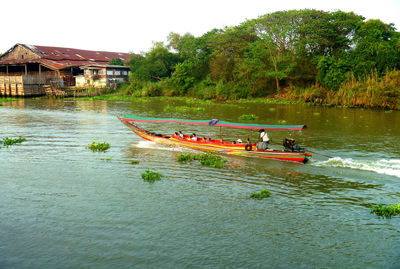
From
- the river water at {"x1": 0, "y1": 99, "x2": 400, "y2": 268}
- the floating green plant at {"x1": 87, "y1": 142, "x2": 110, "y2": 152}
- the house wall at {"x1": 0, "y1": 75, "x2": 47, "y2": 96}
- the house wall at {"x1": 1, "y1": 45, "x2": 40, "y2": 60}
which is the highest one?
the house wall at {"x1": 1, "y1": 45, "x2": 40, "y2": 60}

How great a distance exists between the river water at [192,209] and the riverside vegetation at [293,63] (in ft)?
79.1

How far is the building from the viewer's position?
63.3 m

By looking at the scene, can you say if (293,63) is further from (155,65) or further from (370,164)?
(370,164)

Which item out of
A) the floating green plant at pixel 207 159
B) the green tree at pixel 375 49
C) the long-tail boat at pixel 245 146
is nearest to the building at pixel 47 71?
the green tree at pixel 375 49

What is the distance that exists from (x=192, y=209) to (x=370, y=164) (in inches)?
417

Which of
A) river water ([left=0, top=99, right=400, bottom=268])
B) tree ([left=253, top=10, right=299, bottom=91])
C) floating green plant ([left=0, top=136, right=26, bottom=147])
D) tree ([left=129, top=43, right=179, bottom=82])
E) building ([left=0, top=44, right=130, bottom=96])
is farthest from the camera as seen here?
tree ([left=129, top=43, right=179, bottom=82])

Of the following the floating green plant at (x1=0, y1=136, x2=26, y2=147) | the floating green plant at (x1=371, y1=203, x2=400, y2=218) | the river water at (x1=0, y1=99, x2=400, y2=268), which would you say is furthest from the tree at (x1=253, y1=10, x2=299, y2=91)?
the floating green plant at (x1=371, y1=203, x2=400, y2=218)

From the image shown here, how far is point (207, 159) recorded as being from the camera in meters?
19.4

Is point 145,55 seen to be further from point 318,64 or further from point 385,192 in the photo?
point 385,192

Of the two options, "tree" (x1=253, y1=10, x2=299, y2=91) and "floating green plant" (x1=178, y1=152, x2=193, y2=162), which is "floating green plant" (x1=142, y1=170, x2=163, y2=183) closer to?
"floating green plant" (x1=178, y1=152, x2=193, y2=162)

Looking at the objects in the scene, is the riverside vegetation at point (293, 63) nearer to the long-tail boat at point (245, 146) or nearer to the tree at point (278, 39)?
the tree at point (278, 39)

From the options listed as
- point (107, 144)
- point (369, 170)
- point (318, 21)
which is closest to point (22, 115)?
point (107, 144)

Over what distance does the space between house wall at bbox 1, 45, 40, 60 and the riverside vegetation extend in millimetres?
21603

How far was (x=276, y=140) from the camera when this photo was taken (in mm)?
24875
